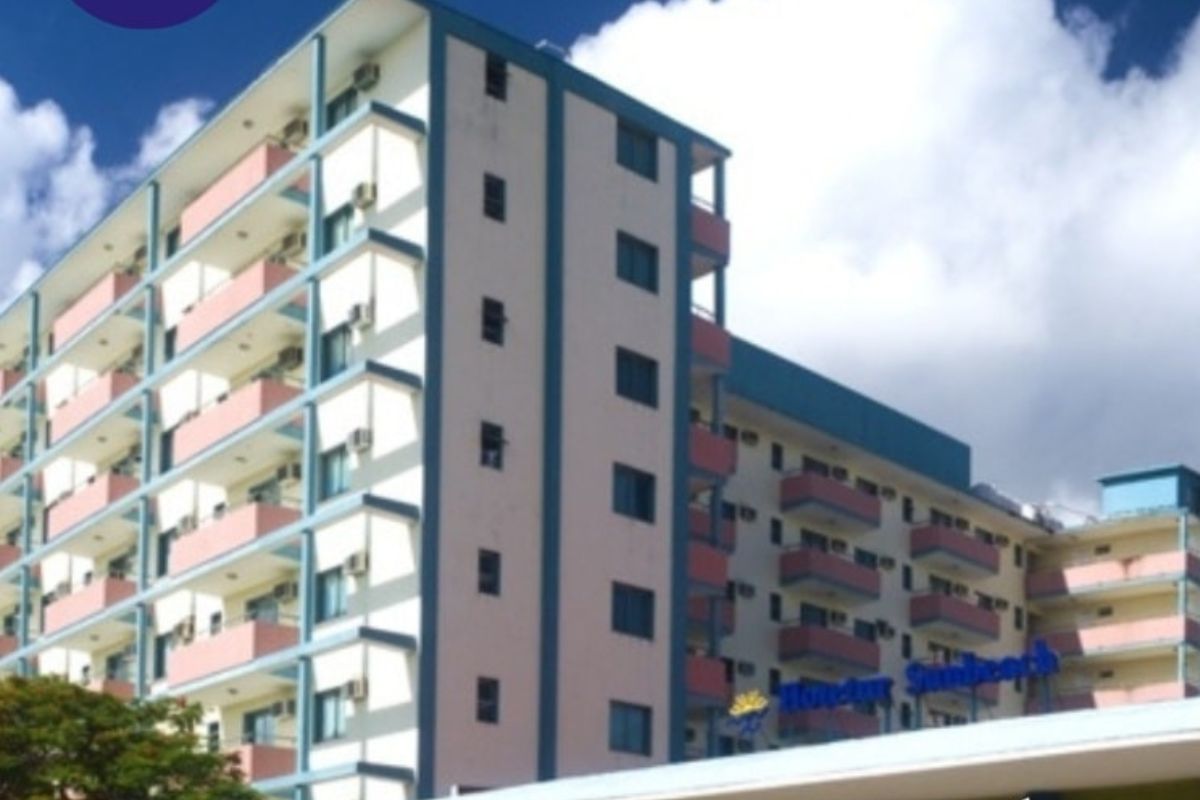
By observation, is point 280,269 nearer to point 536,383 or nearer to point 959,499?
point 536,383

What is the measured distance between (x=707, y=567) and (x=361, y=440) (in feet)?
36.3

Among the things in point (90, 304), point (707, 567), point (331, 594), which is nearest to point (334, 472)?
point (331, 594)

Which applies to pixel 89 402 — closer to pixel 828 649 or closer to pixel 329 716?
pixel 329 716

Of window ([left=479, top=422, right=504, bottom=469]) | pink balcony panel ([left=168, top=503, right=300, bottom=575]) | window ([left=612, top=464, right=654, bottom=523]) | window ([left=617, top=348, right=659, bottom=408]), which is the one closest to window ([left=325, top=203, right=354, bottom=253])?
window ([left=479, top=422, right=504, bottom=469])

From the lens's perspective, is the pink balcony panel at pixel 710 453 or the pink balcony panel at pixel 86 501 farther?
the pink balcony panel at pixel 86 501

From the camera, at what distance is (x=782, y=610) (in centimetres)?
7062

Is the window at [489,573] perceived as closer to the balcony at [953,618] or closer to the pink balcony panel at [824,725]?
the pink balcony panel at [824,725]

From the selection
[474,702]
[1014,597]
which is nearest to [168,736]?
[474,702]

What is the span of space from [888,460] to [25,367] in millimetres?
28605

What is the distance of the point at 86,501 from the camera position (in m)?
67.1

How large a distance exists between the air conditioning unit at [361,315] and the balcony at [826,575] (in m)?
20.4

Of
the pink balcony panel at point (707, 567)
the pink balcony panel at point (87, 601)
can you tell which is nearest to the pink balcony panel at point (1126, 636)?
the pink balcony panel at point (707, 567)

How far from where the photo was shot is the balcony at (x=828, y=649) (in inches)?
2734

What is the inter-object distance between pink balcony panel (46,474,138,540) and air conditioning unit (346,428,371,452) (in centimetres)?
1325
